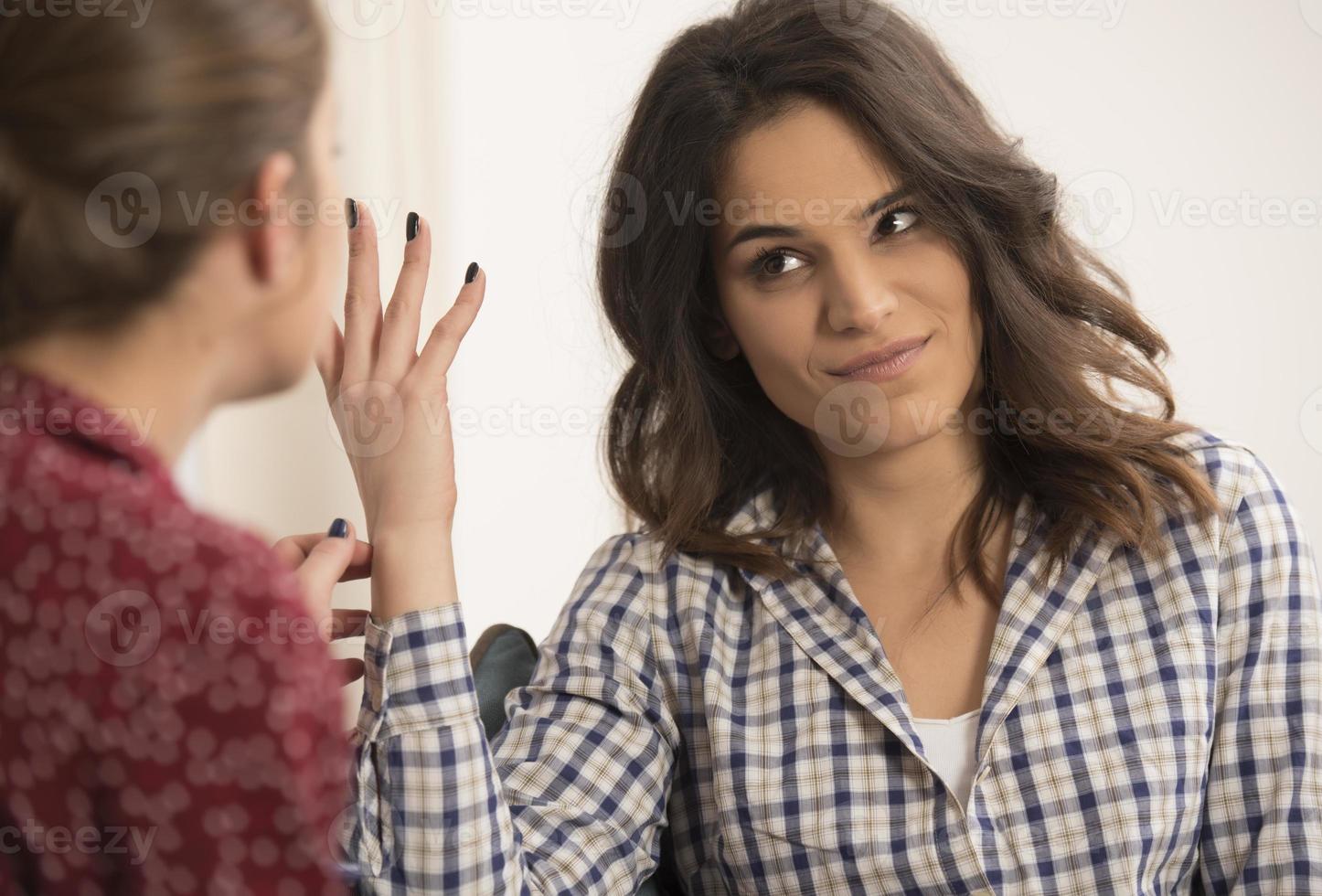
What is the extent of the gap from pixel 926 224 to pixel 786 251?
15cm

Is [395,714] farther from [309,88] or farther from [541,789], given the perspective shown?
[309,88]

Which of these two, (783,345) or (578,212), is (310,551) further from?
(578,212)

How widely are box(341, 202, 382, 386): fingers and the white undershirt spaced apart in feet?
2.28

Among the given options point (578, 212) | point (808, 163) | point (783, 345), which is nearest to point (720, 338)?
point (783, 345)

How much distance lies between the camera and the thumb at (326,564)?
99 centimetres

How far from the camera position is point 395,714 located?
1.14m

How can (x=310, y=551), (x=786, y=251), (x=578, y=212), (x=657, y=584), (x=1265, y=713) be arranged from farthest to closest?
(x=578, y=212) → (x=657, y=584) → (x=786, y=251) → (x=1265, y=713) → (x=310, y=551)

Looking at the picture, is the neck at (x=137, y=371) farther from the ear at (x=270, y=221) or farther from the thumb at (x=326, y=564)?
the thumb at (x=326, y=564)

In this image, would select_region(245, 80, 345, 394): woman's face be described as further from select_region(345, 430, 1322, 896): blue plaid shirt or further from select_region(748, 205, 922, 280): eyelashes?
select_region(748, 205, 922, 280): eyelashes

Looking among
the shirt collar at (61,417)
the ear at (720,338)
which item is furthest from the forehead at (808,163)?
the shirt collar at (61,417)

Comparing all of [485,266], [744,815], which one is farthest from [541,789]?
[485,266]

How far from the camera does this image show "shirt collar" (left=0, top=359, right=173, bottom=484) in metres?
0.69

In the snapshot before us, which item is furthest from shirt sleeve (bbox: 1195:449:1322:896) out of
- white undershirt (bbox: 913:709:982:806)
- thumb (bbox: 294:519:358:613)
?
thumb (bbox: 294:519:358:613)

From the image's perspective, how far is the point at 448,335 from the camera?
1.17 meters
